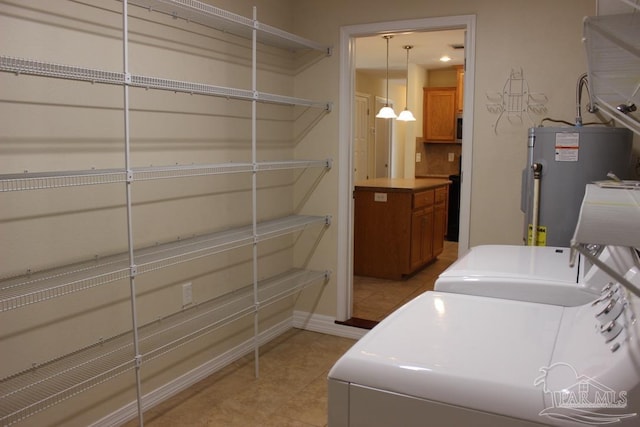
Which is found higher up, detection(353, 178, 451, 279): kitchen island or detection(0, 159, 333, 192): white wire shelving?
detection(0, 159, 333, 192): white wire shelving

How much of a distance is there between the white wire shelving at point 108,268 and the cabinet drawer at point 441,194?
3.11 meters

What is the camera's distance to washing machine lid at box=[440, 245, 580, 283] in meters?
1.69

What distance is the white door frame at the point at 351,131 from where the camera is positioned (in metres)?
3.47

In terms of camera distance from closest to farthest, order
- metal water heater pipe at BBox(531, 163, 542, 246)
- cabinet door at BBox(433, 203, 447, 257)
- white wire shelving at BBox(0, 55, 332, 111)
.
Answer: white wire shelving at BBox(0, 55, 332, 111), metal water heater pipe at BBox(531, 163, 542, 246), cabinet door at BBox(433, 203, 447, 257)

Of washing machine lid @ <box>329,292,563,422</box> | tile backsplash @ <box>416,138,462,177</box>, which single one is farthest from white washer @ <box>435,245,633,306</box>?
tile backsplash @ <box>416,138,462,177</box>

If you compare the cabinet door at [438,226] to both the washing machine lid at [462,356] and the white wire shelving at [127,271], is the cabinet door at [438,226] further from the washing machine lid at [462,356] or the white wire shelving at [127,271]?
the washing machine lid at [462,356]

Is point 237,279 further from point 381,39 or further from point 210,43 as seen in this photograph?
point 381,39

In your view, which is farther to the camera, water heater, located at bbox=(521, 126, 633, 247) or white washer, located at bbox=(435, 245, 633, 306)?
water heater, located at bbox=(521, 126, 633, 247)

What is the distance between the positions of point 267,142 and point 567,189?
195cm

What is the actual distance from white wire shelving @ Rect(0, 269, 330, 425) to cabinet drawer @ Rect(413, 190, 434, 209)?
2305mm

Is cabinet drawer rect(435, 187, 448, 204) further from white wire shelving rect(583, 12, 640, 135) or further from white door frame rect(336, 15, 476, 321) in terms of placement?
white wire shelving rect(583, 12, 640, 135)

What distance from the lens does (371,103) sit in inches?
380

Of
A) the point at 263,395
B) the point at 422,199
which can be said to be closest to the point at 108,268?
the point at 263,395

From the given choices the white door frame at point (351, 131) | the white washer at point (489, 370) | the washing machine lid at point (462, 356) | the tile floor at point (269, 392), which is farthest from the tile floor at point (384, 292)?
the white washer at point (489, 370)
